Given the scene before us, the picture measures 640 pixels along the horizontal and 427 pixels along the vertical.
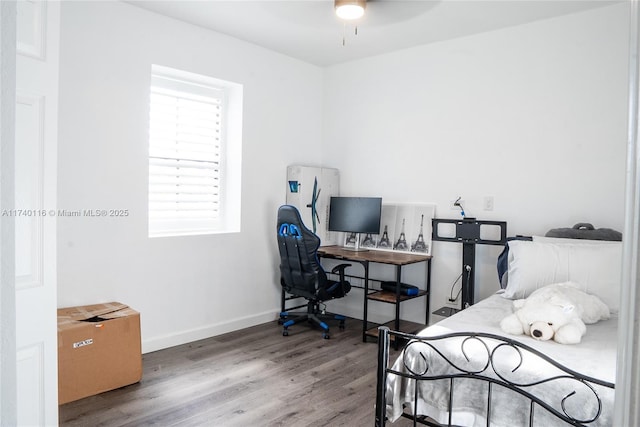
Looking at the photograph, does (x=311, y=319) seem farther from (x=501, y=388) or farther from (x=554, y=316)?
(x=501, y=388)

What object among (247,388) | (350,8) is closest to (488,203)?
(350,8)

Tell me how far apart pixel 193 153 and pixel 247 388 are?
206cm

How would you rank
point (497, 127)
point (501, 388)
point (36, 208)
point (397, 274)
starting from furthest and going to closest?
1. point (497, 127)
2. point (397, 274)
3. point (501, 388)
4. point (36, 208)

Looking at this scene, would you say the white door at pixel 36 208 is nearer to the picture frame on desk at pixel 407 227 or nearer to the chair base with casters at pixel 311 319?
the chair base with casters at pixel 311 319

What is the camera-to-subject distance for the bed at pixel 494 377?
1593 millimetres

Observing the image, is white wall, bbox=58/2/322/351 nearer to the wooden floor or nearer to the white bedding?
the wooden floor

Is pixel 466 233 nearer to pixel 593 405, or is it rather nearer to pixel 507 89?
pixel 507 89

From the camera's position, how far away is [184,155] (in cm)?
384

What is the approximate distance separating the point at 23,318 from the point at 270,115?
125 inches

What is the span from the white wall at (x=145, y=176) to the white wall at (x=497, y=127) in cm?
86

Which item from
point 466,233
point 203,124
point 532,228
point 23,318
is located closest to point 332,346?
point 466,233

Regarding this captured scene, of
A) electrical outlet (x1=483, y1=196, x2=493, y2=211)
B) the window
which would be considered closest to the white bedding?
electrical outlet (x1=483, y1=196, x2=493, y2=211)

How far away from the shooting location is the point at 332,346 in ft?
12.1

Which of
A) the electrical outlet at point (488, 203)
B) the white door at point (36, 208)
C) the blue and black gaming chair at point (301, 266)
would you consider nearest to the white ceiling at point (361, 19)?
the electrical outlet at point (488, 203)
